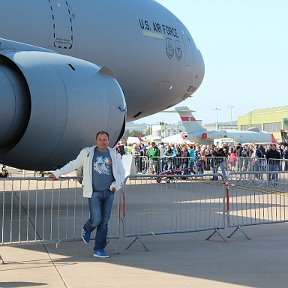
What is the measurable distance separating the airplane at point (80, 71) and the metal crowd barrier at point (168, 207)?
4.34ft

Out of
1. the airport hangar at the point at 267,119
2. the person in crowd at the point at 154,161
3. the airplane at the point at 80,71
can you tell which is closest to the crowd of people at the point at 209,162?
the person in crowd at the point at 154,161

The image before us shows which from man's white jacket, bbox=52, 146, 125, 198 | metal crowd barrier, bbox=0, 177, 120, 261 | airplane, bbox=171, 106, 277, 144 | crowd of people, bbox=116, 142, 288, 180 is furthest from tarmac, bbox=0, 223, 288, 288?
airplane, bbox=171, 106, 277, 144

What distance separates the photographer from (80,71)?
31.9ft

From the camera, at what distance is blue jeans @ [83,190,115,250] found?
26.1 ft

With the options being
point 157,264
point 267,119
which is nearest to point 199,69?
point 157,264

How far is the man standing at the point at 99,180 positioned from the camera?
314 inches

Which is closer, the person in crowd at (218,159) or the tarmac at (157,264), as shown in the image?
the tarmac at (157,264)

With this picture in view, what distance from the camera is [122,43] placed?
44.6ft

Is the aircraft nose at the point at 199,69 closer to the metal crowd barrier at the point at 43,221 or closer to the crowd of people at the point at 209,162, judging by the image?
the metal crowd barrier at the point at 43,221

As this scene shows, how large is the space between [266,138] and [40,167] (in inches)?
2520

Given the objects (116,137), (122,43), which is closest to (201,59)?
(122,43)

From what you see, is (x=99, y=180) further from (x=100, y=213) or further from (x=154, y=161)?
(x=154, y=161)

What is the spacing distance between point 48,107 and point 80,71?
37.6 inches

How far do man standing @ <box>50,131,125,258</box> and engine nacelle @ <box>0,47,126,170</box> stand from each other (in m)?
1.32
